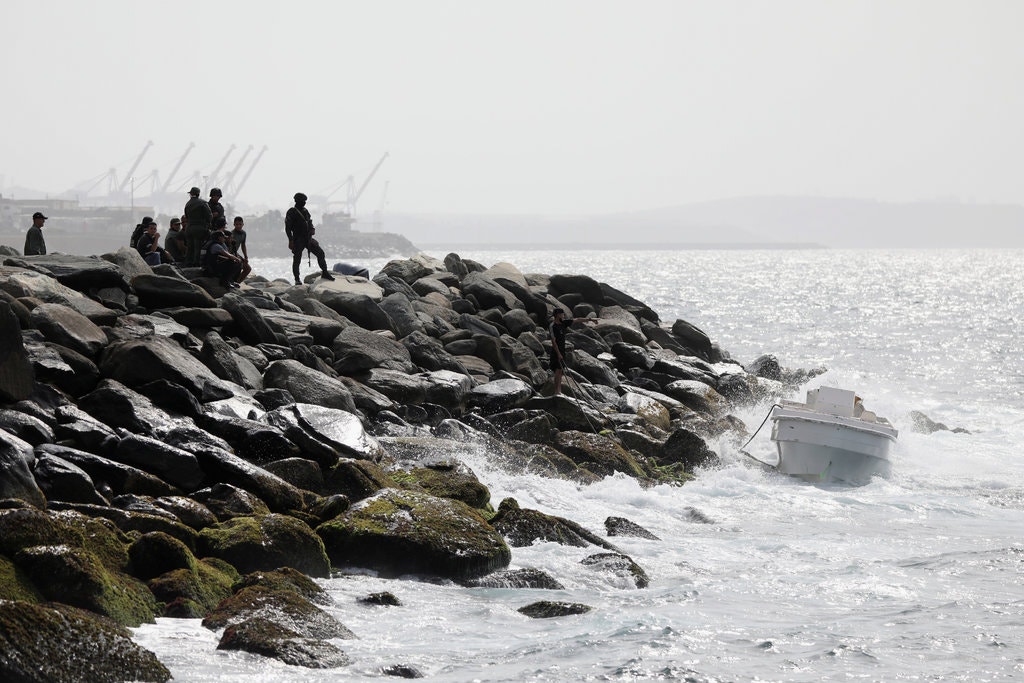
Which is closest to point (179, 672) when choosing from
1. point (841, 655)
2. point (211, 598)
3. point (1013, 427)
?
point (211, 598)

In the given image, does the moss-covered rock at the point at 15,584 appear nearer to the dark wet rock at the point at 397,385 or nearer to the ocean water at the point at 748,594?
the ocean water at the point at 748,594

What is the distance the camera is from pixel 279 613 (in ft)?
26.8

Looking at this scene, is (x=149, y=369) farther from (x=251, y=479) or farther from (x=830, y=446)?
(x=830, y=446)

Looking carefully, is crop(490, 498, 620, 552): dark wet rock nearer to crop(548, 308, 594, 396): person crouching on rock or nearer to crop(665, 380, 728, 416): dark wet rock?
crop(548, 308, 594, 396): person crouching on rock

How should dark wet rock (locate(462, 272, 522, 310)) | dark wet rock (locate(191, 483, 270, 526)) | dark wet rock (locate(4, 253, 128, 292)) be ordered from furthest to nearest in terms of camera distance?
1. dark wet rock (locate(462, 272, 522, 310))
2. dark wet rock (locate(4, 253, 128, 292))
3. dark wet rock (locate(191, 483, 270, 526))

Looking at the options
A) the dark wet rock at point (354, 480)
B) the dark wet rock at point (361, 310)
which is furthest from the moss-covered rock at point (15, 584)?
the dark wet rock at point (361, 310)

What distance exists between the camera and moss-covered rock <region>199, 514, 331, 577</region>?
30.1ft

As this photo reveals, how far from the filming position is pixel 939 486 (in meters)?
17.8

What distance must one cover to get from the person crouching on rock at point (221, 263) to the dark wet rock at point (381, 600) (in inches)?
427

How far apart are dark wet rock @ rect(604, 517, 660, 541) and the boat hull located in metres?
6.07

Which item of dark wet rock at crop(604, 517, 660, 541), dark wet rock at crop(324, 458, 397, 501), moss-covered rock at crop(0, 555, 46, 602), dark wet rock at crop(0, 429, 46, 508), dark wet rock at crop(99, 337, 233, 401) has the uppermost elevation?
dark wet rock at crop(99, 337, 233, 401)

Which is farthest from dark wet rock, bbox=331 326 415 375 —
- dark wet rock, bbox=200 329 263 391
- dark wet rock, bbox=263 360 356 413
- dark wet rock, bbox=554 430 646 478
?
dark wet rock, bbox=554 430 646 478

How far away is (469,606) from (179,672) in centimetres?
293

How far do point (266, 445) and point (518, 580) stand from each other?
132 inches
